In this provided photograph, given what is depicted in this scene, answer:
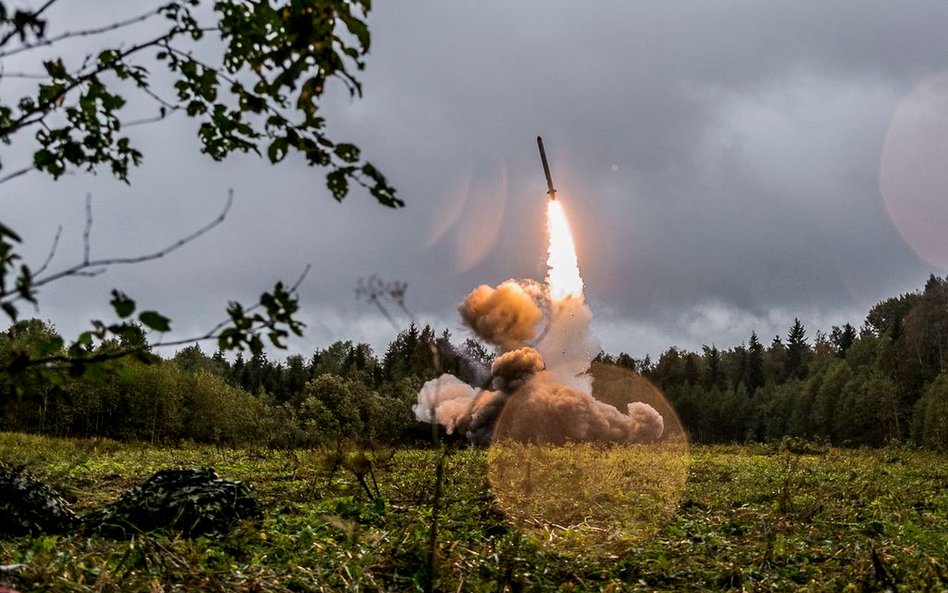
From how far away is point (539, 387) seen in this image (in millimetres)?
42906

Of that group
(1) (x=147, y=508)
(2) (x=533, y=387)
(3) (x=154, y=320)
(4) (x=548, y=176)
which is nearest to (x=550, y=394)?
(2) (x=533, y=387)

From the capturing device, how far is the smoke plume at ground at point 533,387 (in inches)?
1591

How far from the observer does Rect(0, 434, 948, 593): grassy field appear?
646 centimetres

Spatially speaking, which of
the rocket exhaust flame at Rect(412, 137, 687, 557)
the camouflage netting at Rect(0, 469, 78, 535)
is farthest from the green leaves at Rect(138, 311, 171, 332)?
the rocket exhaust flame at Rect(412, 137, 687, 557)

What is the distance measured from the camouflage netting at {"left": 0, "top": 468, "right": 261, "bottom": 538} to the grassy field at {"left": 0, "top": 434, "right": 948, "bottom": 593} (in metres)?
0.46

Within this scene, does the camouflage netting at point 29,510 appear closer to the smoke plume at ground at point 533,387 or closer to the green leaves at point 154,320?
the green leaves at point 154,320

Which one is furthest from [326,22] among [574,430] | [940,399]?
[940,399]

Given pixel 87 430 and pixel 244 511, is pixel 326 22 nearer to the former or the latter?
pixel 244 511

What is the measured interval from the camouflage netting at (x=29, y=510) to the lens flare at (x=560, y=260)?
26.1 m

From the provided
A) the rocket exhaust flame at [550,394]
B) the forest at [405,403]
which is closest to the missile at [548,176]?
the rocket exhaust flame at [550,394]

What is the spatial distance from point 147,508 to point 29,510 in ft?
4.75

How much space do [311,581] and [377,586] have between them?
0.62 meters

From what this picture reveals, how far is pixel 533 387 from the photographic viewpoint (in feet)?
141

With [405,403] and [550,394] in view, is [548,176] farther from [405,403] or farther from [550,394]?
[405,403]
